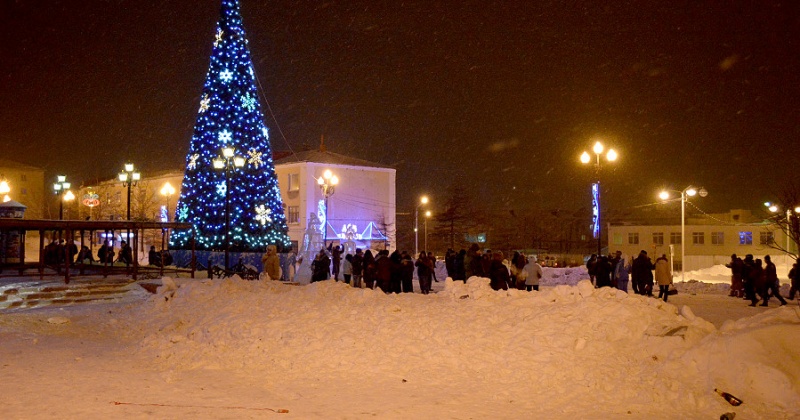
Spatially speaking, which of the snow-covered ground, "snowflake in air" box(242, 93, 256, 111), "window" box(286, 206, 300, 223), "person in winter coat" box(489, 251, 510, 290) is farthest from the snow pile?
"window" box(286, 206, 300, 223)

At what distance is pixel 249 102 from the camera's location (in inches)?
1252

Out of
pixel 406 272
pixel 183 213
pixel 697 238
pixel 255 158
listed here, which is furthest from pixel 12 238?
pixel 697 238

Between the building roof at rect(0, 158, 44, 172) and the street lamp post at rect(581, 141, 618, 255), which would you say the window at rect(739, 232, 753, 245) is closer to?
the street lamp post at rect(581, 141, 618, 255)

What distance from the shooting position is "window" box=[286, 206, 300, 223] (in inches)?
2277

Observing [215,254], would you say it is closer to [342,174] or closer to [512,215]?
[342,174]

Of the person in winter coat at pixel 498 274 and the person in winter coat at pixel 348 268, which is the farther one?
the person in winter coat at pixel 348 268

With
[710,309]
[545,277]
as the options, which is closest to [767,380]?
[710,309]

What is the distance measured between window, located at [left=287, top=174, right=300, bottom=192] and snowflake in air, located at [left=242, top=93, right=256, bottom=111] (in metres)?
26.6

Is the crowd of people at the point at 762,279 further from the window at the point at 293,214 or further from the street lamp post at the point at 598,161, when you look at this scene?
the window at the point at 293,214

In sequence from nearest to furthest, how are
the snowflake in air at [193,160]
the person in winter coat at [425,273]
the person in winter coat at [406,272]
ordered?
the person in winter coat at [406,272] < the person in winter coat at [425,273] < the snowflake in air at [193,160]

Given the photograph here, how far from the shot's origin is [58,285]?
19672 mm

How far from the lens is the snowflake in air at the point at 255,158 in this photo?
Answer: 31.8 m

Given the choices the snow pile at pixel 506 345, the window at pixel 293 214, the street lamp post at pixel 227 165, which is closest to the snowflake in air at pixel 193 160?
the street lamp post at pixel 227 165

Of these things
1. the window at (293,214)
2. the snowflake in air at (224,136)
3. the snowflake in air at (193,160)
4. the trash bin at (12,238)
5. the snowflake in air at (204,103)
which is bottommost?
the trash bin at (12,238)
